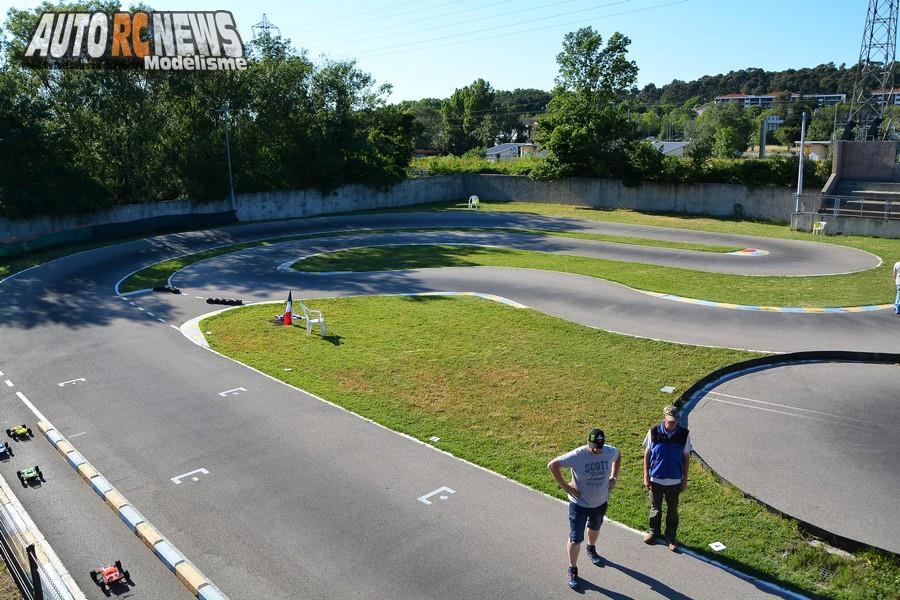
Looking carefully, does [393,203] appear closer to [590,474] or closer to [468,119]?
[590,474]

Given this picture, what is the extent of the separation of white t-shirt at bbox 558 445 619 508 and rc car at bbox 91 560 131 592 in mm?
5425

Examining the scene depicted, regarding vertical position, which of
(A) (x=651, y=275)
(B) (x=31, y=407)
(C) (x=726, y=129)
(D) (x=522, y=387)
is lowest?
(B) (x=31, y=407)

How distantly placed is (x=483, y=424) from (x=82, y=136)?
3633 centimetres

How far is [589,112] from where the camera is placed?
2013 inches

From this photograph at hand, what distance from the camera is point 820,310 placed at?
19766 mm

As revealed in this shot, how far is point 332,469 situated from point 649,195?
42.0 meters

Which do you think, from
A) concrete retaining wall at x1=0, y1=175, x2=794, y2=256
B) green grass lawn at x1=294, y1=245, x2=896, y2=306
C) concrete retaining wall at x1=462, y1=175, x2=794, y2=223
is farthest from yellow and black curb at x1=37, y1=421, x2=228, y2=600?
concrete retaining wall at x1=462, y1=175, x2=794, y2=223

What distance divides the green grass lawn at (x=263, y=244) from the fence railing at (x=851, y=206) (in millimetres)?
8760

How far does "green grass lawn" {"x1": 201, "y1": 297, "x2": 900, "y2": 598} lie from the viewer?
8.38m

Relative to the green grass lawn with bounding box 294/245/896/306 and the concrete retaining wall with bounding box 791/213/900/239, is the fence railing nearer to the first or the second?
the concrete retaining wall with bounding box 791/213/900/239

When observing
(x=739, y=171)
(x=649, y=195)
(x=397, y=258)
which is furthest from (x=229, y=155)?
(x=739, y=171)

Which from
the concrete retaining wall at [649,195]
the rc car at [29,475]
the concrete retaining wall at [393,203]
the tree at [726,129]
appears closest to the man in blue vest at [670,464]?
the rc car at [29,475]

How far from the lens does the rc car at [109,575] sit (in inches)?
306

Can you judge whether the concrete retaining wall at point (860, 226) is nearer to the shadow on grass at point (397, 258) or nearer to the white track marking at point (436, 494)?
the shadow on grass at point (397, 258)
